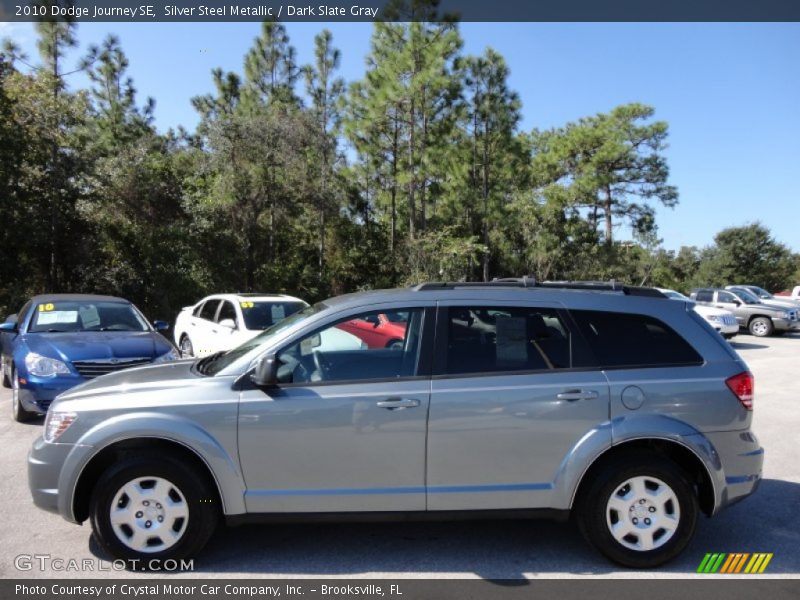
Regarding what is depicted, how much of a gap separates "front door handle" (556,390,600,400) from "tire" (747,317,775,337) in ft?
66.5

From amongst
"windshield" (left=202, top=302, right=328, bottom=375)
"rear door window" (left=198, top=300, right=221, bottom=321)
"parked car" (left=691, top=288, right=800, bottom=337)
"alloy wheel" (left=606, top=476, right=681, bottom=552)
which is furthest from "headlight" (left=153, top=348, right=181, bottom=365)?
A: "parked car" (left=691, top=288, right=800, bottom=337)

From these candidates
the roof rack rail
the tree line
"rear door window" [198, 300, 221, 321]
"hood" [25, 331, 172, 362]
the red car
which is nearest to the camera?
the red car

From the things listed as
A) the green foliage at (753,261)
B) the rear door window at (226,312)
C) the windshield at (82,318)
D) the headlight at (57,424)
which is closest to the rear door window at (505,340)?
the headlight at (57,424)

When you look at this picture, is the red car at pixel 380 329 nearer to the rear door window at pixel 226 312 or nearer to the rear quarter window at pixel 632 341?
the rear quarter window at pixel 632 341

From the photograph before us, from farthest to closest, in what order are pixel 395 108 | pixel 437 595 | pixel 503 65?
1. pixel 503 65
2. pixel 395 108
3. pixel 437 595

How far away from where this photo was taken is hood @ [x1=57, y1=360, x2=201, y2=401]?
3.90 m

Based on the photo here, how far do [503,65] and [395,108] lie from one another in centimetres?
592

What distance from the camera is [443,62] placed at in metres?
25.3

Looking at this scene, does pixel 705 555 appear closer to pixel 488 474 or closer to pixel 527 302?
pixel 488 474

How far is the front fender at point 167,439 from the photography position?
366 cm

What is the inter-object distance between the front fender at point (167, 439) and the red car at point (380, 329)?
110cm

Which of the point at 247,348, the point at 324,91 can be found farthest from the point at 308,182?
the point at 247,348

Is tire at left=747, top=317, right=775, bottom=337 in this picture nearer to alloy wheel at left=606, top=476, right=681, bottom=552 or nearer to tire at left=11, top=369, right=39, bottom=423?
alloy wheel at left=606, top=476, right=681, bottom=552

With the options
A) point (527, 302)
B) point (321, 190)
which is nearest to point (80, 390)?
point (527, 302)
